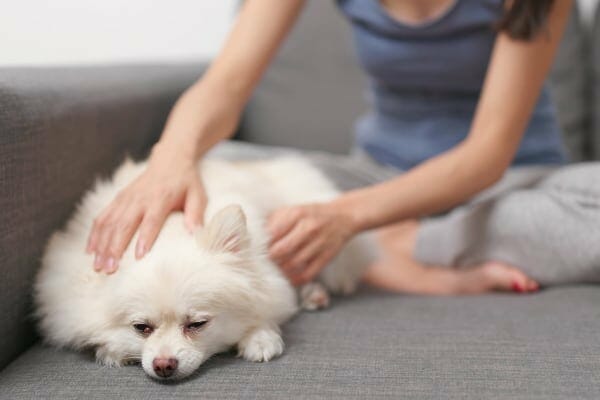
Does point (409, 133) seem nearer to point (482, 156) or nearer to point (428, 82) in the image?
point (428, 82)

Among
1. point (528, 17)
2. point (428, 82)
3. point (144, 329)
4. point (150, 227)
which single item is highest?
point (528, 17)

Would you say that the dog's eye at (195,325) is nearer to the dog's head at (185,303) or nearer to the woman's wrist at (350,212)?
the dog's head at (185,303)

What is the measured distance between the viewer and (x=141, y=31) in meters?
2.26

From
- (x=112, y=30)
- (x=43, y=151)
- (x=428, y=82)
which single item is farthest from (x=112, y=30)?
(x=43, y=151)

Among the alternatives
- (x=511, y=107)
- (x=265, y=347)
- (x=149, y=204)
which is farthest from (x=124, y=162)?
(x=511, y=107)

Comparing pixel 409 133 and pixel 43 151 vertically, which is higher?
pixel 43 151

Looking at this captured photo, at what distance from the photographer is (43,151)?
1.02m

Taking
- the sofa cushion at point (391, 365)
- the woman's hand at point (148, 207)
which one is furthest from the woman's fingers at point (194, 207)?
the sofa cushion at point (391, 365)

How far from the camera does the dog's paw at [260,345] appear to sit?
922 millimetres

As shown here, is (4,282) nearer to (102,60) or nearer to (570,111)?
(102,60)

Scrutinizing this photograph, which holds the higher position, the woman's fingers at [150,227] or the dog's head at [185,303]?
the woman's fingers at [150,227]

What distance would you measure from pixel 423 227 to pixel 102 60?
1.42 meters

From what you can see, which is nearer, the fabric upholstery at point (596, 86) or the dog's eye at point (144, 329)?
the dog's eye at point (144, 329)

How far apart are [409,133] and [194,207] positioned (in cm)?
78
